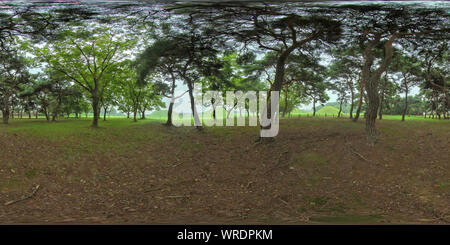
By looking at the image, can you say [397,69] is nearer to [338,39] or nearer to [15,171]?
→ [338,39]

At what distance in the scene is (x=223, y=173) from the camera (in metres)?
2.04

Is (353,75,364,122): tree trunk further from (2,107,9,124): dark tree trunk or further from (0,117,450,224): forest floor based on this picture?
(2,107,9,124): dark tree trunk

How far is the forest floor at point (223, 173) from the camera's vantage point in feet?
5.57

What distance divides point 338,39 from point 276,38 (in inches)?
26.5

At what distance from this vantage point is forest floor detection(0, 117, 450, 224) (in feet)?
5.57

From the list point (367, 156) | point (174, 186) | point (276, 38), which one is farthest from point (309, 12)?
point (174, 186)

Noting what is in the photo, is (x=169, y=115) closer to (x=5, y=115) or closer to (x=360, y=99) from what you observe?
(x=5, y=115)

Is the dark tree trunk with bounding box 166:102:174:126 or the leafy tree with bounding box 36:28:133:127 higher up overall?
the leafy tree with bounding box 36:28:133:127

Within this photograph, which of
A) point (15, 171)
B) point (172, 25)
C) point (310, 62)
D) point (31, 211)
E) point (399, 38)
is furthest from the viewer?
point (310, 62)

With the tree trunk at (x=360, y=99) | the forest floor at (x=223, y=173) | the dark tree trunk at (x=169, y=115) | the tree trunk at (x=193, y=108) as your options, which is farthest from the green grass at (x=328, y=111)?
the dark tree trunk at (x=169, y=115)

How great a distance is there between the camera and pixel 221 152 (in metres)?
2.12

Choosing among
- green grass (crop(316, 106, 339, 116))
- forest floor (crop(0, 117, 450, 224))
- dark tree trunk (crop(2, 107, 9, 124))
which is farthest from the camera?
green grass (crop(316, 106, 339, 116))

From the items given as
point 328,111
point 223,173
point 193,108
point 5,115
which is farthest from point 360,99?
point 5,115

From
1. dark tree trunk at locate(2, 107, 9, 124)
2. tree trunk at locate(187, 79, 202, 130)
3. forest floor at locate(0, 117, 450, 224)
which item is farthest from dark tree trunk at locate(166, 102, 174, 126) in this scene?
dark tree trunk at locate(2, 107, 9, 124)
